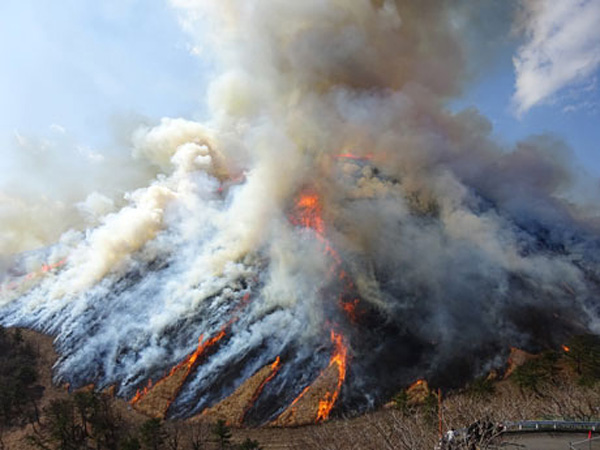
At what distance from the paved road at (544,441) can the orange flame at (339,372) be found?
25.2 m

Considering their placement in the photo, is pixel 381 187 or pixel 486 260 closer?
pixel 486 260

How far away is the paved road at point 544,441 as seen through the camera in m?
23.9

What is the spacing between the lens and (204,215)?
9450 centimetres

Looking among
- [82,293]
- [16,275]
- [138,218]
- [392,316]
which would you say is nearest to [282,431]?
[392,316]

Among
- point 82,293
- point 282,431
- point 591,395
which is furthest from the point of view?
point 82,293

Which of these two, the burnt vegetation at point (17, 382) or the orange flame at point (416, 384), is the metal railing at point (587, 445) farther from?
the burnt vegetation at point (17, 382)

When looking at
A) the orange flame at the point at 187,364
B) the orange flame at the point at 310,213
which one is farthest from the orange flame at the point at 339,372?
the orange flame at the point at 310,213

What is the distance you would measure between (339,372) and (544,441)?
30.4m

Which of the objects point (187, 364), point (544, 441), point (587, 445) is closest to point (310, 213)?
point (187, 364)

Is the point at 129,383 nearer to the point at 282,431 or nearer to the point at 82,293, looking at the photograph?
the point at 282,431

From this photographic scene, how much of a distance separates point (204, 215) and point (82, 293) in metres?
34.3

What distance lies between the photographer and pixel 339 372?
5225 cm

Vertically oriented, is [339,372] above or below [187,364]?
above

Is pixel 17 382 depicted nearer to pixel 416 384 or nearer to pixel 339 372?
pixel 339 372
